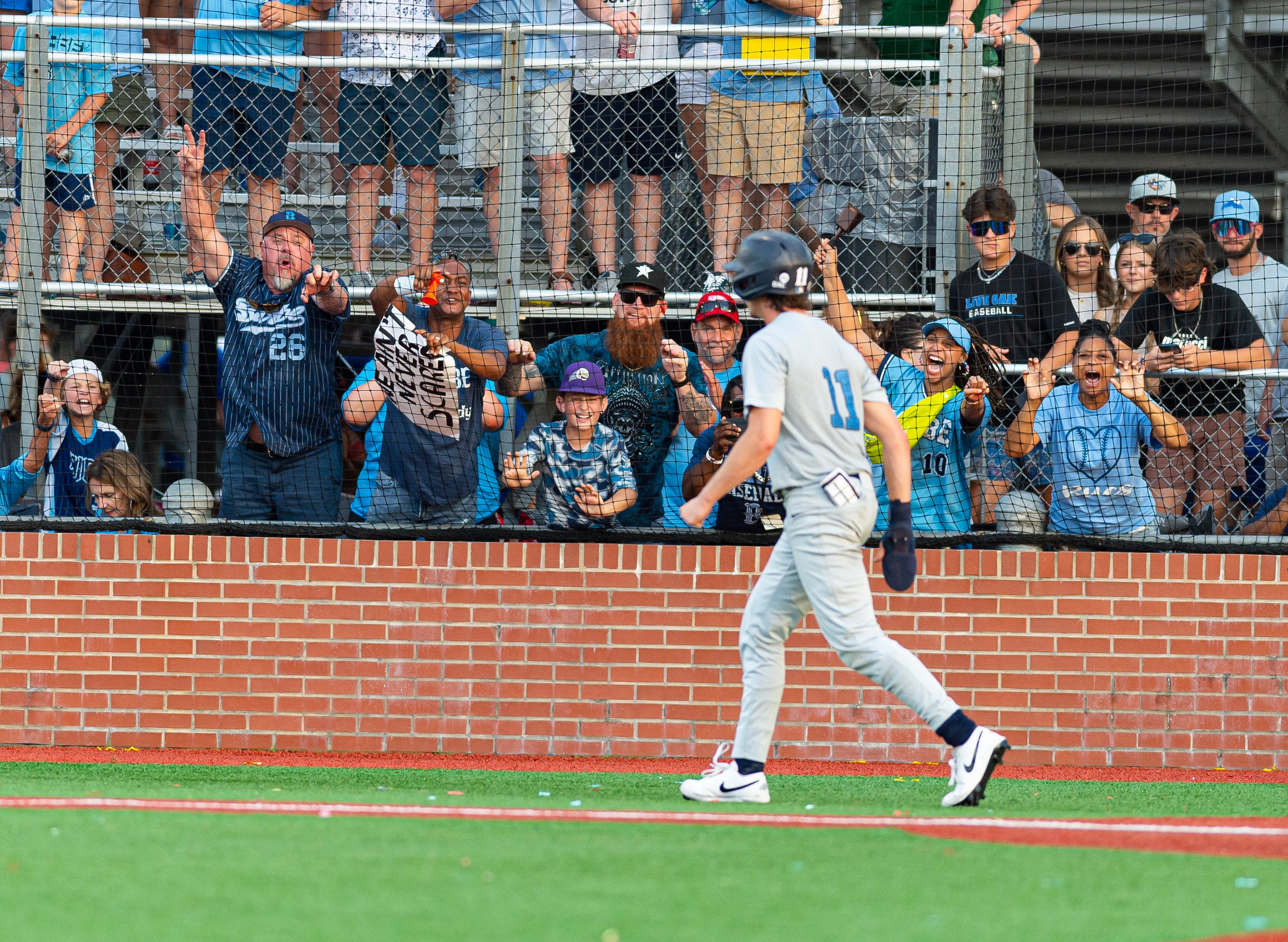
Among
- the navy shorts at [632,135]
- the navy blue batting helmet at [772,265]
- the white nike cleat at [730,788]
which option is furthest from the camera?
the navy shorts at [632,135]

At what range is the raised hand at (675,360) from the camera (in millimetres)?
7594

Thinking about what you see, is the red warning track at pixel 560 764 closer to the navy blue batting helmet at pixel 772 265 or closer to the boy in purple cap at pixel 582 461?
the boy in purple cap at pixel 582 461

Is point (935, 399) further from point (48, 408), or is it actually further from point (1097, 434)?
point (48, 408)

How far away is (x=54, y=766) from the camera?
706 cm

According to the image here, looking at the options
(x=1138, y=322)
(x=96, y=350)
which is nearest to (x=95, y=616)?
(x=96, y=350)

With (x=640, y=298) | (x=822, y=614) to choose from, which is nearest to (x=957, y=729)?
(x=822, y=614)

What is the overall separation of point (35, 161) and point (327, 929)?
6.06 meters

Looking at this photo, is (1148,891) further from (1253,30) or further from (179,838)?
(1253,30)

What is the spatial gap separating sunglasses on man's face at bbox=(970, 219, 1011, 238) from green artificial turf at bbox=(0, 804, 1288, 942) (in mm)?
3929

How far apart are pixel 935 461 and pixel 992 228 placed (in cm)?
125

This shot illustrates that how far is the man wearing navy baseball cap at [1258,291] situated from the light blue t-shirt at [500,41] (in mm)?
3755

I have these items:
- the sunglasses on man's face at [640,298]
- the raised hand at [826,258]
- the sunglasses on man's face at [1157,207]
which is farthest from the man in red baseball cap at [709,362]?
the sunglasses on man's face at [1157,207]

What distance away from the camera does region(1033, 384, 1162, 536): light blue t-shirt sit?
7.43 metres

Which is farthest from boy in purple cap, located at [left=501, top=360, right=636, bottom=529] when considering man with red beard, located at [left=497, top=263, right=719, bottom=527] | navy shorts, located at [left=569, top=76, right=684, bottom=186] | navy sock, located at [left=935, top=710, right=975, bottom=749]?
navy sock, located at [left=935, top=710, right=975, bottom=749]
